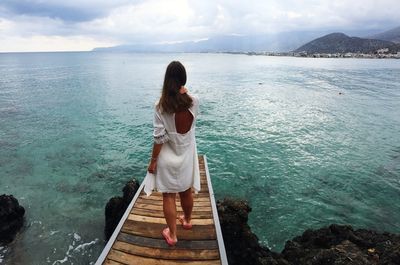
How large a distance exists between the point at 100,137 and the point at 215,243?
19.1m

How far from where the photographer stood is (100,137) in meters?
23.5

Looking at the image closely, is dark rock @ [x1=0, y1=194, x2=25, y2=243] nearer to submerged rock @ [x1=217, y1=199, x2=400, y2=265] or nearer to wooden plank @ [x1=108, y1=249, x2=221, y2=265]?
wooden plank @ [x1=108, y1=249, x2=221, y2=265]

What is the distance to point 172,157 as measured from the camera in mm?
5676

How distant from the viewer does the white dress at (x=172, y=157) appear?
17.7 feet

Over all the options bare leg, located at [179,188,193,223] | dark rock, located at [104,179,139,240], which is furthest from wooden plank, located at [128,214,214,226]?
dark rock, located at [104,179,139,240]

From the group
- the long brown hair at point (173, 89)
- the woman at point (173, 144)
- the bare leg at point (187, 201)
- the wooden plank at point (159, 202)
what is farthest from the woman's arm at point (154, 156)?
the wooden plank at point (159, 202)

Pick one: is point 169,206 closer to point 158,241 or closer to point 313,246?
point 158,241

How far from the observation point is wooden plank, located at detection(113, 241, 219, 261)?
238 inches

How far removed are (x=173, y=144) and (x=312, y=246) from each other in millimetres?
6471

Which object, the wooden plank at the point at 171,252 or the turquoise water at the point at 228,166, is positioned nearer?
the wooden plank at the point at 171,252

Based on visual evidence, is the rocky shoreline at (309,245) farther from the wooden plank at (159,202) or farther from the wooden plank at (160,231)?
the wooden plank at (160,231)

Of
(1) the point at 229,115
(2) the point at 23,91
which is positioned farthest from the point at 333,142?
(2) the point at 23,91

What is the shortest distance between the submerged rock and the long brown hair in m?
5.75

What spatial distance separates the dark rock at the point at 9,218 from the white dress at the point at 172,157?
8990mm
